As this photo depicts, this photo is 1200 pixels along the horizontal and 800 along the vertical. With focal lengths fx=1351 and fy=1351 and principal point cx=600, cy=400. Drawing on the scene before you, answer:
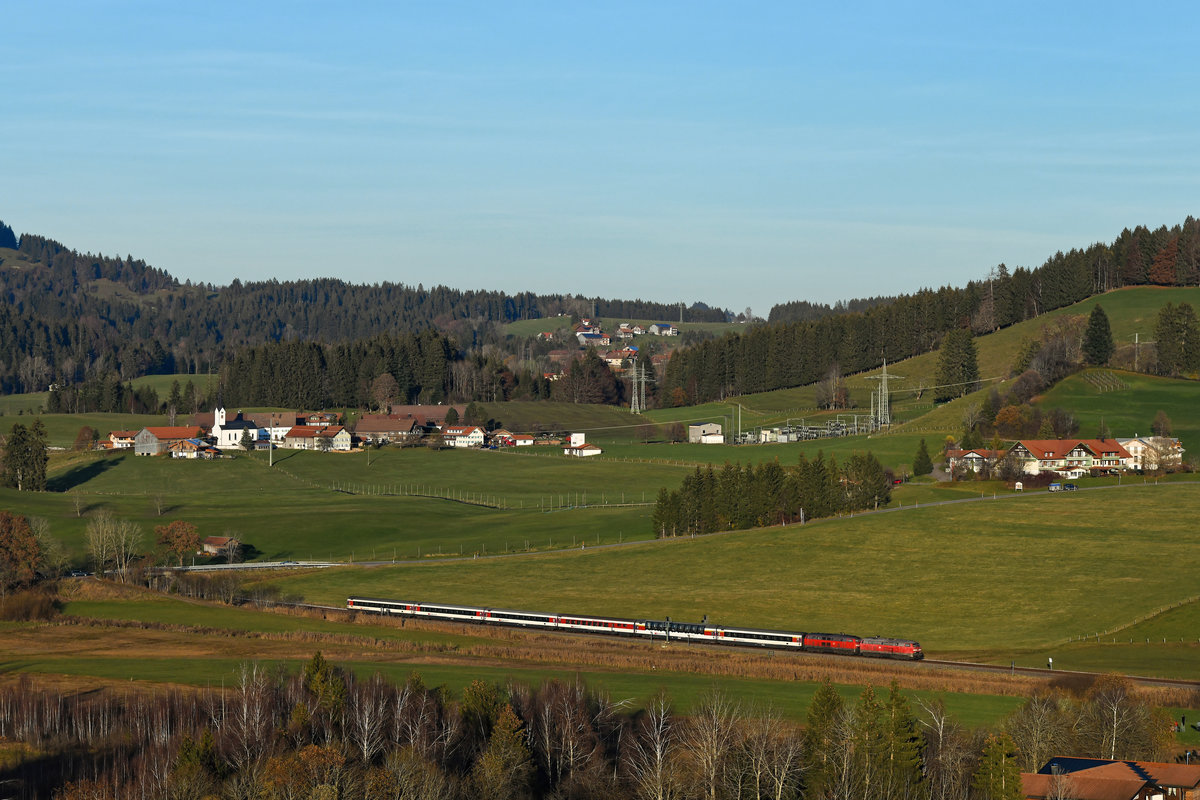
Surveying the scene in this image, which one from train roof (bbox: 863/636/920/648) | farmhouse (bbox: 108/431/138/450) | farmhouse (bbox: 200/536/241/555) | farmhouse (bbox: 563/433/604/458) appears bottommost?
train roof (bbox: 863/636/920/648)

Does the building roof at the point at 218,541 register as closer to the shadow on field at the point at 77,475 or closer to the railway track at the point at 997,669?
the railway track at the point at 997,669

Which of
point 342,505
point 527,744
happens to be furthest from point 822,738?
point 342,505

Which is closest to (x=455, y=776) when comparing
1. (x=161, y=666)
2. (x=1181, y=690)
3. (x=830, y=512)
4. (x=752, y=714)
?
(x=752, y=714)

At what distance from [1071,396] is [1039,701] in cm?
11858

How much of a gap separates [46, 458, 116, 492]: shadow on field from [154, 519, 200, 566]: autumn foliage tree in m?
46.5

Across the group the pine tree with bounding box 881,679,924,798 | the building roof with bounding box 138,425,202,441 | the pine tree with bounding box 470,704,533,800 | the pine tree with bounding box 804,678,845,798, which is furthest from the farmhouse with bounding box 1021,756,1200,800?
the building roof with bounding box 138,425,202,441

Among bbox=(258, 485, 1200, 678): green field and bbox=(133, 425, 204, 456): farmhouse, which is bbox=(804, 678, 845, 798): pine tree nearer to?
bbox=(258, 485, 1200, 678): green field

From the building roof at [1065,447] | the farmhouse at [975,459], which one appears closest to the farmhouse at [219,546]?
the farmhouse at [975,459]

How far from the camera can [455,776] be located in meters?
50.8

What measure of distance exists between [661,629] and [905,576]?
22.9 metres

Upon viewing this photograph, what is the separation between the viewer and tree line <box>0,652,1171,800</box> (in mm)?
49281

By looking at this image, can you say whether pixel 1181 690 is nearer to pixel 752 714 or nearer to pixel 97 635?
pixel 752 714

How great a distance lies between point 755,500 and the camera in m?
122

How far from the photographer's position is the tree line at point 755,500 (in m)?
121
